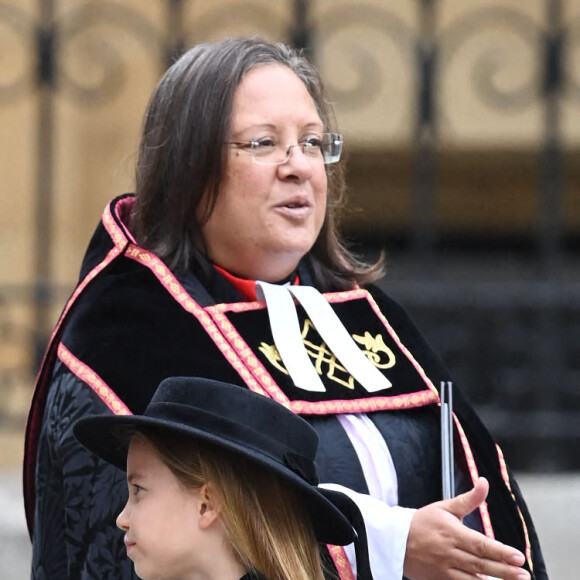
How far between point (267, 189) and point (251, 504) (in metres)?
0.78

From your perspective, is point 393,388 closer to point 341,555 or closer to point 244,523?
point 341,555

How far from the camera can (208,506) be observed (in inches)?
101

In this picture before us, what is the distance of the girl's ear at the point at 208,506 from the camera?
254cm

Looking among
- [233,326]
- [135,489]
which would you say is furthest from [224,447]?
[233,326]

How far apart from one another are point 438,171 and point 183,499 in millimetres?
6174

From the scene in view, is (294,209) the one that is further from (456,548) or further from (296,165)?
(456,548)

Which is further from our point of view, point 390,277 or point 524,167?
point 524,167

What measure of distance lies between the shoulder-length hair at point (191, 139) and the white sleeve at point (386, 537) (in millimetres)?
585

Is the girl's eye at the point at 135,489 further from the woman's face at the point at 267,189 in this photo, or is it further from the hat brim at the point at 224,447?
the woman's face at the point at 267,189

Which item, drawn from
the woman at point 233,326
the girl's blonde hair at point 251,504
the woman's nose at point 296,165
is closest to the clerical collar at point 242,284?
the woman at point 233,326

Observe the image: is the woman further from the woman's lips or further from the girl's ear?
the girl's ear

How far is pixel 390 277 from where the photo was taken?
7.08m

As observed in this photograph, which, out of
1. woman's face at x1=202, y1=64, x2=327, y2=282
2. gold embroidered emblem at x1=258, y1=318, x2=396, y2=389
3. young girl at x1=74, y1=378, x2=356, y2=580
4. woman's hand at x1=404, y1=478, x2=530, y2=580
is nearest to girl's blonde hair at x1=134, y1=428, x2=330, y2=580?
young girl at x1=74, y1=378, x2=356, y2=580

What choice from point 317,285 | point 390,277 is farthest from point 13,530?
point 317,285
